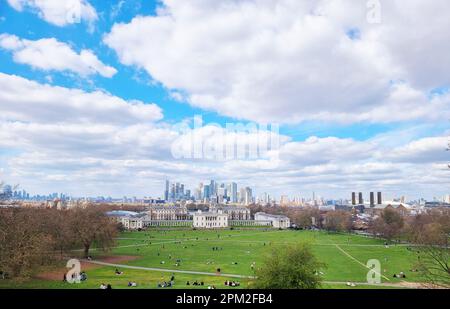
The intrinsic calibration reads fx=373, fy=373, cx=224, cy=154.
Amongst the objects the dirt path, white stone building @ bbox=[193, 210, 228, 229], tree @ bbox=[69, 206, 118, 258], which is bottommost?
white stone building @ bbox=[193, 210, 228, 229]

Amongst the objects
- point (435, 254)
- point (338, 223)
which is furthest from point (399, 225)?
point (435, 254)

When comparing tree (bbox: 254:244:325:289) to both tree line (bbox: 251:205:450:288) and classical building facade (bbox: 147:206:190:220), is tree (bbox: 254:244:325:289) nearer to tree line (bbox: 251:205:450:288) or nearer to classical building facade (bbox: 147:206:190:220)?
tree line (bbox: 251:205:450:288)

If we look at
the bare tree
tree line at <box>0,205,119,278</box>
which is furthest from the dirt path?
the bare tree

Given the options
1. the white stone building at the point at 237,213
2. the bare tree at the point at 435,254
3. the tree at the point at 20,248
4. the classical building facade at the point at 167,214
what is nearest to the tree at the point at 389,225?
the bare tree at the point at 435,254

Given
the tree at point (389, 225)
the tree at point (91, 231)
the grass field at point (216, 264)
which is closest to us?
the grass field at point (216, 264)

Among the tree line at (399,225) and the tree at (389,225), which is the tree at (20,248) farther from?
the tree at (389,225)

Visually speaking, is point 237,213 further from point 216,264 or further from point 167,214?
point 216,264
